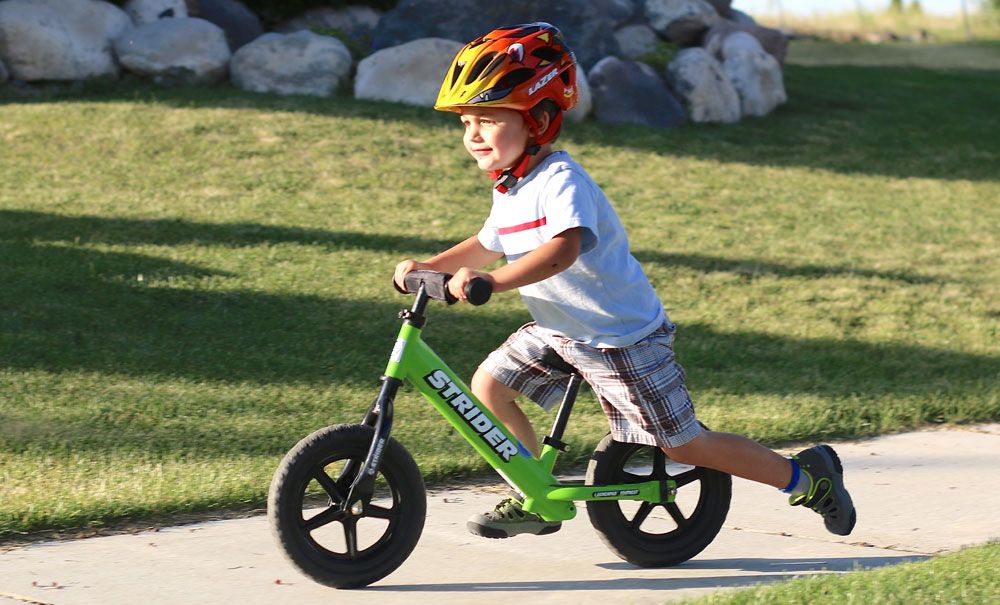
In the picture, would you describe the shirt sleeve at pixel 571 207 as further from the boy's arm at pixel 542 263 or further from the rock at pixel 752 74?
the rock at pixel 752 74

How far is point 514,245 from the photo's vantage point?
375 cm

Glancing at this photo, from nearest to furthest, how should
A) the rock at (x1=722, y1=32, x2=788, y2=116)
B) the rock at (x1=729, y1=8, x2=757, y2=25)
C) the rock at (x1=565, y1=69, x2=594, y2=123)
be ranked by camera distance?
the rock at (x1=565, y1=69, x2=594, y2=123)
the rock at (x1=722, y1=32, x2=788, y2=116)
the rock at (x1=729, y1=8, x2=757, y2=25)

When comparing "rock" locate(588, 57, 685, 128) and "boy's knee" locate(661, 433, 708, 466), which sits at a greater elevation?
"boy's knee" locate(661, 433, 708, 466)

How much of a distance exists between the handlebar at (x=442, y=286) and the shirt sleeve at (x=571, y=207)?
0.26 m

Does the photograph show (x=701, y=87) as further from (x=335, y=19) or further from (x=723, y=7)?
(x=723, y=7)

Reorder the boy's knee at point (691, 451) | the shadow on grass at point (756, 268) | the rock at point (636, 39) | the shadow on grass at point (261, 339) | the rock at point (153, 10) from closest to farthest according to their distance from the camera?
the boy's knee at point (691, 451) → the shadow on grass at point (261, 339) → the shadow on grass at point (756, 268) → the rock at point (153, 10) → the rock at point (636, 39)

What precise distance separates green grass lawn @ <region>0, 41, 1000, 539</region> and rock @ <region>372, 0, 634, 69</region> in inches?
57.7

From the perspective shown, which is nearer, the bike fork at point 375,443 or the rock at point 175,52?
the bike fork at point 375,443

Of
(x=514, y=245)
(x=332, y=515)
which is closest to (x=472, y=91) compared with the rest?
(x=514, y=245)

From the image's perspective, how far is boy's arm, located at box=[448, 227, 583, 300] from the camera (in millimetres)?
3496

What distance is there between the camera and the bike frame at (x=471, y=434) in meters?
3.61

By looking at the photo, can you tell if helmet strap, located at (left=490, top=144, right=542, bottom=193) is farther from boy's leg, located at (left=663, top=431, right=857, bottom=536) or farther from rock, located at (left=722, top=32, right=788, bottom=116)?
rock, located at (left=722, top=32, right=788, bottom=116)

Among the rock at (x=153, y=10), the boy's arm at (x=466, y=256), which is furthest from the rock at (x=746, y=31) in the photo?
the boy's arm at (x=466, y=256)

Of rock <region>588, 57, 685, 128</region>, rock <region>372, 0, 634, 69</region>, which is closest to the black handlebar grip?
rock <region>588, 57, 685, 128</region>
